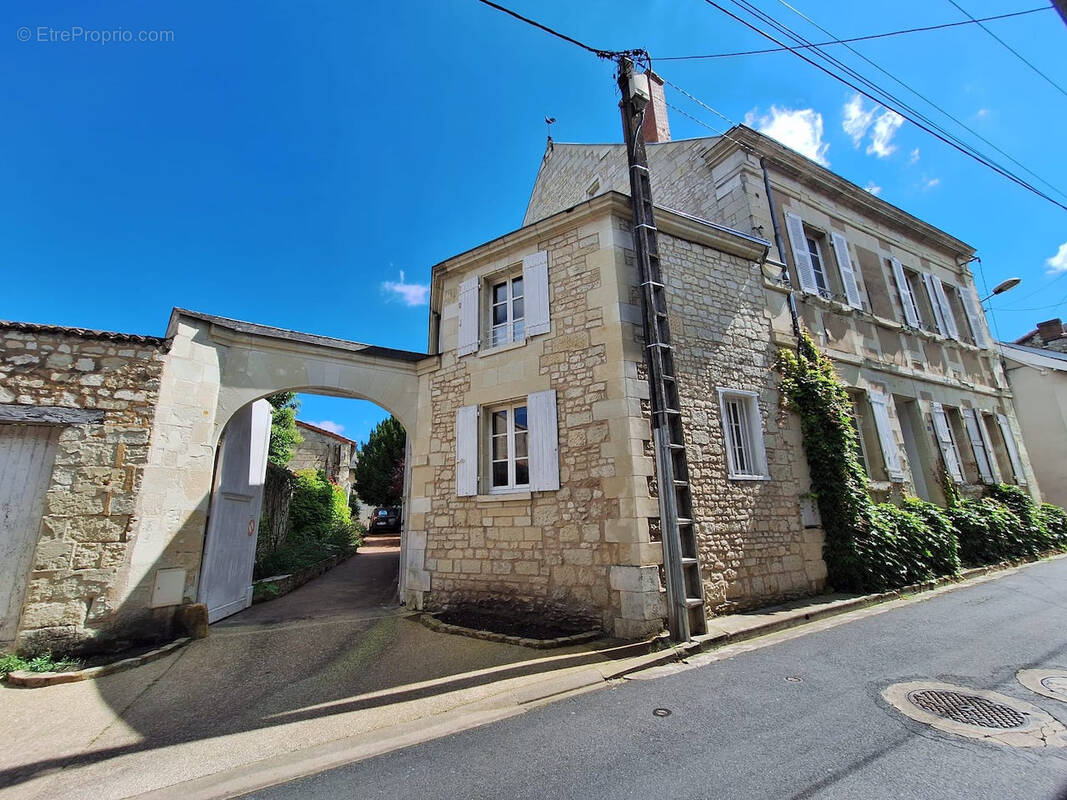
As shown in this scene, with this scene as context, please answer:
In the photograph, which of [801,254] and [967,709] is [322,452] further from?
[967,709]

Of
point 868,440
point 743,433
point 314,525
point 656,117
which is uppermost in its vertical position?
point 656,117

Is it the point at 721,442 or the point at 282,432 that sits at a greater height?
the point at 282,432

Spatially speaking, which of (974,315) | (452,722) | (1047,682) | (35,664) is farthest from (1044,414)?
(35,664)

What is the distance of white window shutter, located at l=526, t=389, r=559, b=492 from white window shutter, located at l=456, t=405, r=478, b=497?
34.4 inches

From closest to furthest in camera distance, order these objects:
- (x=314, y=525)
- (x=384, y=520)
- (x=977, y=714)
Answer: (x=977, y=714)
(x=314, y=525)
(x=384, y=520)

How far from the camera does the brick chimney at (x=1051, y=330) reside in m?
18.6

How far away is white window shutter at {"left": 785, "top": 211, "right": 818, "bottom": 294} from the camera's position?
353 inches

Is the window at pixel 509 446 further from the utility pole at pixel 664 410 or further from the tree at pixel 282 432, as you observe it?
the tree at pixel 282 432

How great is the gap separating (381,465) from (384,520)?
2.68m

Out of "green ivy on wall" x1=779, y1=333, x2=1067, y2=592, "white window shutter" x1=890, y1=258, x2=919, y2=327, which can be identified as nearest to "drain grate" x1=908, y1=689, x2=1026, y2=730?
"green ivy on wall" x1=779, y1=333, x2=1067, y2=592

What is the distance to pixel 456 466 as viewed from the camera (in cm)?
679

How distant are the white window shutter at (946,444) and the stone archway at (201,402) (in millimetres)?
10630

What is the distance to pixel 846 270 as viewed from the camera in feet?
32.3

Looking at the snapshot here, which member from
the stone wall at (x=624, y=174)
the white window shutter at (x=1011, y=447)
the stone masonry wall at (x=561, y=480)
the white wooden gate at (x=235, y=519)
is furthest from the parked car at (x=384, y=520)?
the white window shutter at (x=1011, y=447)
